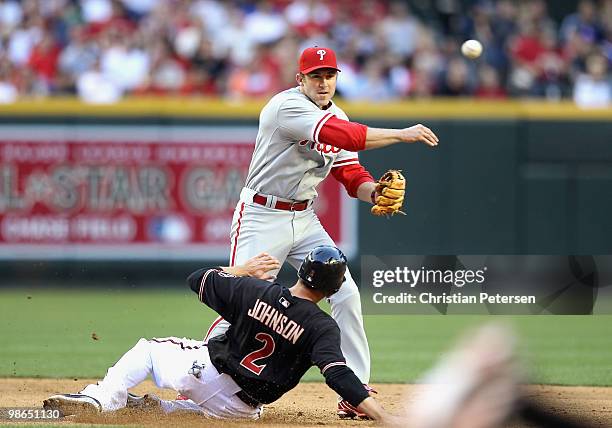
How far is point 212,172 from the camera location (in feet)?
38.7

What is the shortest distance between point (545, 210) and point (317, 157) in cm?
627

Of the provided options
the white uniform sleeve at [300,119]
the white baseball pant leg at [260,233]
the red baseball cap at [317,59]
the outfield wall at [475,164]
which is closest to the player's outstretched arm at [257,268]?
the white baseball pant leg at [260,233]

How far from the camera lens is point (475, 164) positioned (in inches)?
465

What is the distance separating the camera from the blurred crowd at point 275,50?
12625 millimetres

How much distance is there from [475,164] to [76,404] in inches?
298

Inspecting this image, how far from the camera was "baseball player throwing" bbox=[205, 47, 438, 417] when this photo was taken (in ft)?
18.5

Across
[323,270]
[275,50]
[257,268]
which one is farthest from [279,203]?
[275,50]

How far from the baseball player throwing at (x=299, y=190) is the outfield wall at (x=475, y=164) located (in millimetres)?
5563

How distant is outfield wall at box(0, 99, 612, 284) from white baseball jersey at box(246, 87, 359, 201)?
557cm

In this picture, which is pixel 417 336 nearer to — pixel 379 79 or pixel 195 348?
pixel 379 79

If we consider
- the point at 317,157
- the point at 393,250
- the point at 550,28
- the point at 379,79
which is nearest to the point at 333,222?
the point at 393,250

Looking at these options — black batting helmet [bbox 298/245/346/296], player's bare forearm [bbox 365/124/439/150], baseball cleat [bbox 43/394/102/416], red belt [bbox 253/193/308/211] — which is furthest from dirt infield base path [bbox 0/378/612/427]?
player's bare forearm [bbox 365/124/439/150]

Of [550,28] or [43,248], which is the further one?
[550,28]

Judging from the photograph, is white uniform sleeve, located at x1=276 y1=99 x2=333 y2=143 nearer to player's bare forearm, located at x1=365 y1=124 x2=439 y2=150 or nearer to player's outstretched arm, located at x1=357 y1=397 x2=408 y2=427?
player's bare forearm, located at x1=365 y1=124 x2=439 y2=150
